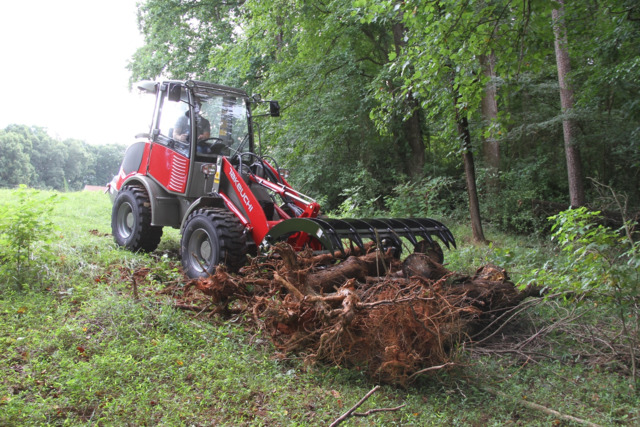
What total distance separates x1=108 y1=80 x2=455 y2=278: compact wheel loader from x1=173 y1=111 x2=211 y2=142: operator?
0.01 metres

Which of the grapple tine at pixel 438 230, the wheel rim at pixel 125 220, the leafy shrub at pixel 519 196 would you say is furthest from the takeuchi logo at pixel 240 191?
the leafy shrub at pixel 519 196

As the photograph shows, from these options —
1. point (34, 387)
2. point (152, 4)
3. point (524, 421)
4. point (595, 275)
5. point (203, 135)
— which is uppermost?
point (152, 4)

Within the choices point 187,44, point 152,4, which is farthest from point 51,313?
point 152,4

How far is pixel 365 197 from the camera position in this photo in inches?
568

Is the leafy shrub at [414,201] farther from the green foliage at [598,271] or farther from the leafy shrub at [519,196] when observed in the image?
the green foliage at [598,271]

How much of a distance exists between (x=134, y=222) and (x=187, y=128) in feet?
5.65

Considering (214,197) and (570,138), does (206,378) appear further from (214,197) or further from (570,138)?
(570,138)

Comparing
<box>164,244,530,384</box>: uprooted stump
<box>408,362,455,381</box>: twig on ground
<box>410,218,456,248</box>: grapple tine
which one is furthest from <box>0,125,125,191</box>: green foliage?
<box>408,362,455,381</box>: twig on ground

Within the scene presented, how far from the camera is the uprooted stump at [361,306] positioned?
417cm

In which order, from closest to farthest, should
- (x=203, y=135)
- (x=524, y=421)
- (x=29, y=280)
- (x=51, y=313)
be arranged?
(x=524, y=421)
(x=51, y=313)
(x=29, y=280)
(x=203, y=135)

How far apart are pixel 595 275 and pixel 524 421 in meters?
1.39

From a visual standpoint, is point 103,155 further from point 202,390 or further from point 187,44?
point 202,390

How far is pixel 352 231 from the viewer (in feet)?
17.8

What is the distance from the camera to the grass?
3461 millimetres
